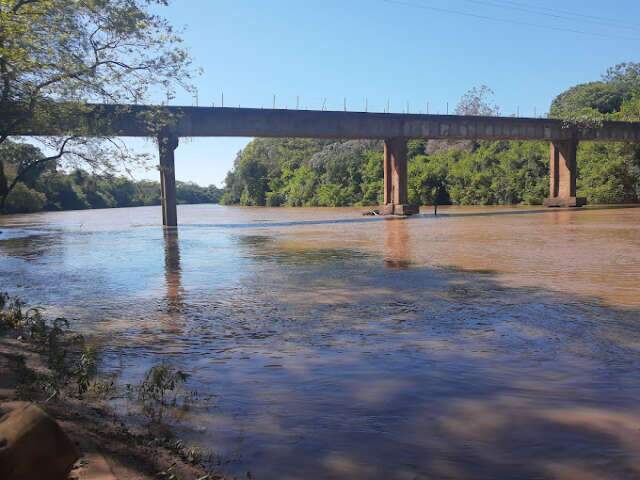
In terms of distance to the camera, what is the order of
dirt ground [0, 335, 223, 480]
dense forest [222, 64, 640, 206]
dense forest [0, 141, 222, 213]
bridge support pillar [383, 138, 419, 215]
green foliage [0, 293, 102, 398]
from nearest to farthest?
dirt ground [0, 335, 223, 480], green foliage [0, 293, 102, 398], dense forest [0, 141, 222, 213], bridge support pillar [383, 138, 419, 215], dense forest [222, 64, 640, 206]

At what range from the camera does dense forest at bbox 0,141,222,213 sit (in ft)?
53.3

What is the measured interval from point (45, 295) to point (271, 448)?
397 inches

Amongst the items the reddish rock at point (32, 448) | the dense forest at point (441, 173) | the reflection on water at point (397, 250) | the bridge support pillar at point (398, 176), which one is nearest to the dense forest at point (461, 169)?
the dense forest at point (441, 173)

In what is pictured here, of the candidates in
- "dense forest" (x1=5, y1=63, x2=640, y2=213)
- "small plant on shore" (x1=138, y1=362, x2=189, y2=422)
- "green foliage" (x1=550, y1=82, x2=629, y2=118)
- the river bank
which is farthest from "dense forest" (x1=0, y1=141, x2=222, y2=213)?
"green foliage" (x1=550, y1=82, x2=629, y2=118)

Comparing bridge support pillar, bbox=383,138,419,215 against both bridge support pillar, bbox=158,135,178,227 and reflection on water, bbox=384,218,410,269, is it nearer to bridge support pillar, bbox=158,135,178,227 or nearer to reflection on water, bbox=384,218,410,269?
reflection on water, bbox=384,218,410,269

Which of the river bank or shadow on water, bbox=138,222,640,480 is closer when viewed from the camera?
the river bank

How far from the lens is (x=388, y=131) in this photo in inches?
1833

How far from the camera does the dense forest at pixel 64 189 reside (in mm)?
16234

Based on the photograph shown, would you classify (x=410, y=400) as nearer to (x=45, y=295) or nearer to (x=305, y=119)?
(x=45, y=295)

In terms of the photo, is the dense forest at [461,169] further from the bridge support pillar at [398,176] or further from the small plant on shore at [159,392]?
the small plant on shore at [159,392]

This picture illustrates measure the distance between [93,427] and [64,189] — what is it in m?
95.4

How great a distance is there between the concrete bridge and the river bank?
86.7 feet

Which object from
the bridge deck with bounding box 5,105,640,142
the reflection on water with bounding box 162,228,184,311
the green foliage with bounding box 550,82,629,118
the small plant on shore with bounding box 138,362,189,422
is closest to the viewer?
the small plant on shore with bounding box 138,362,189,422

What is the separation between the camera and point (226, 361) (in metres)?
7.04
